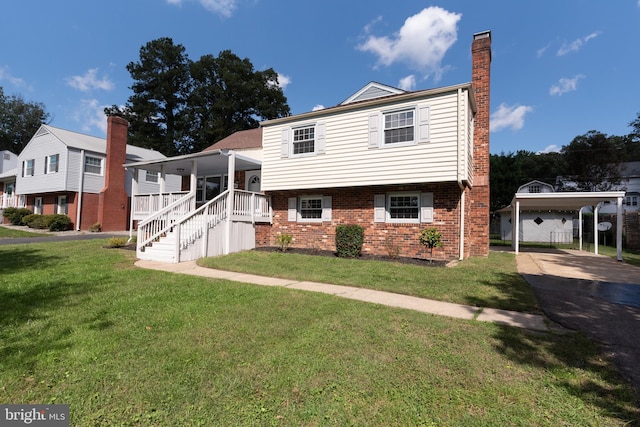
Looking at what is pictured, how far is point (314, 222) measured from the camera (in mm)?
12258

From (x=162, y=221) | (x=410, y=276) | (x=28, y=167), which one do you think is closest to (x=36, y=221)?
(x=28, y=167)

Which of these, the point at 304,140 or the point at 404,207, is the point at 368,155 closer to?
the point at 404,207

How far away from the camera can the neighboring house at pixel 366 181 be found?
9.69 m

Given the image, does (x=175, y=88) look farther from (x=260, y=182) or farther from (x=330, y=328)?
(x=330, y=328)

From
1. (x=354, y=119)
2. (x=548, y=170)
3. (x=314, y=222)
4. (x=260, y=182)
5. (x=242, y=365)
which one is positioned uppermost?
(x=548, y=170)

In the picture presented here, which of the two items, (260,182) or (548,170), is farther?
(548,170)

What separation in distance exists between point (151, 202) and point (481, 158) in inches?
515

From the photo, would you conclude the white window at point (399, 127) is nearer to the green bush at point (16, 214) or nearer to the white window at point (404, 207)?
the white window at point (404, 207)

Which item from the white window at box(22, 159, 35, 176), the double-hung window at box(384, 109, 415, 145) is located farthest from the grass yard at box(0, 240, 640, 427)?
the white window at box(22, 159, 35, 176)

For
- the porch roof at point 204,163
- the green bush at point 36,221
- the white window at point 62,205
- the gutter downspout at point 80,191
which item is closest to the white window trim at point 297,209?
the porch roof at point 204,163

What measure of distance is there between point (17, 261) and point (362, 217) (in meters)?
9.95

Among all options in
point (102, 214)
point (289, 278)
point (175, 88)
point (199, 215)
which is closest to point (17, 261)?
point (199, 215)

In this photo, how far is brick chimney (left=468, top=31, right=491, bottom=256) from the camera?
1143cm

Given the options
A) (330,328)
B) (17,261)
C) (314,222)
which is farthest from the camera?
(314,222)
